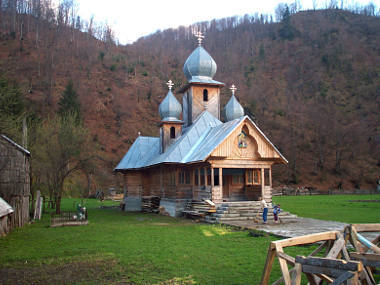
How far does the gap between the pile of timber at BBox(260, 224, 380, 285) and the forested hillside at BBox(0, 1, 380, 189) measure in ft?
154

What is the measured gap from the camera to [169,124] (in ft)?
91.9

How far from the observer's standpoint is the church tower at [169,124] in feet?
90.9

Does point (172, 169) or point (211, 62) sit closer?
point (172, 169)

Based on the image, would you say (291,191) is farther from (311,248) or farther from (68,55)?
(68,55)

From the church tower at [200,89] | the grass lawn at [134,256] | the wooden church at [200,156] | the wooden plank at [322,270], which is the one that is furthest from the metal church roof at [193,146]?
the wooden plank at [322,270]

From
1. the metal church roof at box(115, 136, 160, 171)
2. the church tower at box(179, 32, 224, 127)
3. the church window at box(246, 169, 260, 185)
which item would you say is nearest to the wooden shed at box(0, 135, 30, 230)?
the metal church roof at box(115, 136, 160, 171)

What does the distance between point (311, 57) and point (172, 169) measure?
87744mm

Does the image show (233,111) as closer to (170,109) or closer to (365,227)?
Result: (170,109)

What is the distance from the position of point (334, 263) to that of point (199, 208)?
17.1 meters

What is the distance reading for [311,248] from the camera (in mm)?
11594

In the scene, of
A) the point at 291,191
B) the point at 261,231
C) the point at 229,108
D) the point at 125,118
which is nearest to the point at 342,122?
the point at 291,191

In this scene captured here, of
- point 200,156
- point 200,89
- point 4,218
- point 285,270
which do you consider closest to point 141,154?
point 200,89

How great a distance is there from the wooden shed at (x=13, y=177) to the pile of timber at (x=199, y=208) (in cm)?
936

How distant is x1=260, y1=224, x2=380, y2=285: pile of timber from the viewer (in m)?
4.80
